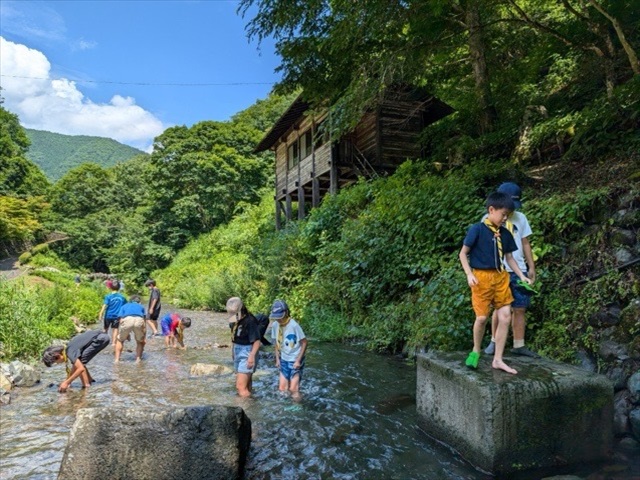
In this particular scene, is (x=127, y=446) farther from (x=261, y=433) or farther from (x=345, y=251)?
(x=345, y=251)

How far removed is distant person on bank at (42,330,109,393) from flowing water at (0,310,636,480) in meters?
0.22

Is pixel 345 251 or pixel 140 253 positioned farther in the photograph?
pixel 140 253

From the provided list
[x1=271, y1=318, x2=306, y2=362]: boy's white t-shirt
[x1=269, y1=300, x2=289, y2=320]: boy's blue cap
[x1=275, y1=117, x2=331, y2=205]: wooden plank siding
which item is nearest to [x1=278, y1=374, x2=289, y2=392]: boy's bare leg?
[x1=271, y1=318, x2=306, y2=362]: boy's white t-shirt

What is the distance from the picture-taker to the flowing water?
13.1ft

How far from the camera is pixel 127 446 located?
3537 millimetres

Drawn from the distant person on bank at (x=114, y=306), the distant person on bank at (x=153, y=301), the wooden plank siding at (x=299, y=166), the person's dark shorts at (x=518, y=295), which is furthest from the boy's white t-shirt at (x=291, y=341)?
the wooden plank siding at (x=299, y=166)

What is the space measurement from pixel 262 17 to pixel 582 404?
28.3 ft

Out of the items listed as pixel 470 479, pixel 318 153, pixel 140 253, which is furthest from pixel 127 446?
pixel 140 253

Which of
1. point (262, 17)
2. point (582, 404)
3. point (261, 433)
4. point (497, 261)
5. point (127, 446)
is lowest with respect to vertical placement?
point (261, 433)

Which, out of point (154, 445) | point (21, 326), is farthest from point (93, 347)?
point (154, 445)

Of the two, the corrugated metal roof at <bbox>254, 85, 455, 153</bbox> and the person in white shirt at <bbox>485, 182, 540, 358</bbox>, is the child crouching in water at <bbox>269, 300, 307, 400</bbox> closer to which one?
the person in white shirt at <bbox>485, 182, 540, 358</bbox>

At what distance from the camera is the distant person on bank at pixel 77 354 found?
6633 millimetres

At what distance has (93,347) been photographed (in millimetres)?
6910

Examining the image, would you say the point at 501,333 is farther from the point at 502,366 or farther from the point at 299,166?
the point at 299,166
